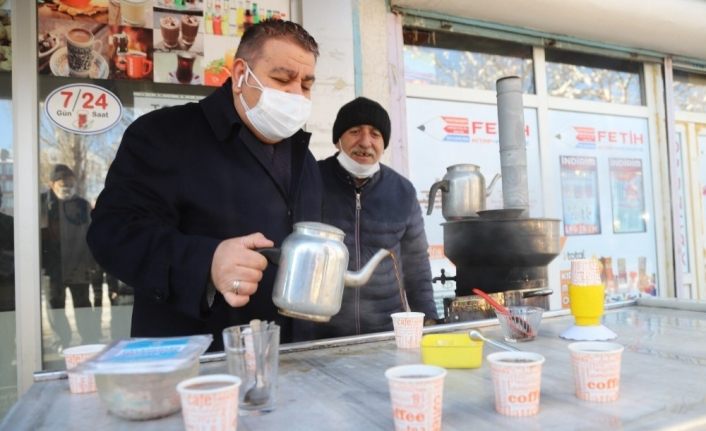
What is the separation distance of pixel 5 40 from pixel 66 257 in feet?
4.00

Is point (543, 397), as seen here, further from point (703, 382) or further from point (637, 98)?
point (637, 98)

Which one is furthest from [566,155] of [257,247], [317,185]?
[257,247]

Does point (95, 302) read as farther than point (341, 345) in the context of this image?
Yes

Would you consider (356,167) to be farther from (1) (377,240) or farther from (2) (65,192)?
(2) (65,192)

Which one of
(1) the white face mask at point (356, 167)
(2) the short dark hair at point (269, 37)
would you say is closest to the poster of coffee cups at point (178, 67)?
(1) the white face mask at point (356, 167)

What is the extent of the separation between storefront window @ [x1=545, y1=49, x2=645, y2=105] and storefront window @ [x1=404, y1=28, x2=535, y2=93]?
320 millimetres

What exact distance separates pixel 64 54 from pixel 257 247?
2.30m

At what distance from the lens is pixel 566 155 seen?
471 cm

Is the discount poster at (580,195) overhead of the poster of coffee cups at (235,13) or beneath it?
beneath

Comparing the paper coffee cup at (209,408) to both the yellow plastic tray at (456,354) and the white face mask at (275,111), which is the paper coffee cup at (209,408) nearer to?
the yellow plastic tray at (456,354)

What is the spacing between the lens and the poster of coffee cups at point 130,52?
293cm

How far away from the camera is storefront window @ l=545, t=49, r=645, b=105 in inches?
185

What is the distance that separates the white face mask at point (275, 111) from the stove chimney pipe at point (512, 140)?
1.95 m

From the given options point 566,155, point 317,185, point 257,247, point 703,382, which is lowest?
point 703,382
